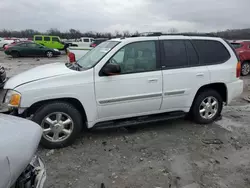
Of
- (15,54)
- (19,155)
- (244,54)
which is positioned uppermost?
(15,54)

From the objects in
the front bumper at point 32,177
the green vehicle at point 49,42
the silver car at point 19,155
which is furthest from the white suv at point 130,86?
the green vehicle at point 49,42

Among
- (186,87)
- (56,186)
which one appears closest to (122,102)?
(186,87)

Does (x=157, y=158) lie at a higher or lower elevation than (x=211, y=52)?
lower

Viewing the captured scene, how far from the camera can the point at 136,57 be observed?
406 cm

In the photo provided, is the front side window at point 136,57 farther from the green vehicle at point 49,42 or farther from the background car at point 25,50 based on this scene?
the green vehicle at point 49,42

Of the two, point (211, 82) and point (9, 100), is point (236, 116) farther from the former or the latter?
point (9, 100)

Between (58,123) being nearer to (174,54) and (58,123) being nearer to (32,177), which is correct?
(32,177)

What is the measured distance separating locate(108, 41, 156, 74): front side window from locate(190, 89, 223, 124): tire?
127 centimetres

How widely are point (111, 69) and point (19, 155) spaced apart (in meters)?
2.29

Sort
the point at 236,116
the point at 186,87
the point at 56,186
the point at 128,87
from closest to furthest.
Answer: the point at 56,186, the point at 128,87, the point at 186,87, the point at 236,116

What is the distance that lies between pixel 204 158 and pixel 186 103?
124cm

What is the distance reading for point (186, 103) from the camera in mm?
4508

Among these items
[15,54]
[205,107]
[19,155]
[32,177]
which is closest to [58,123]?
[32,177]

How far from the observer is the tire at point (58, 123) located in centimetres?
354
